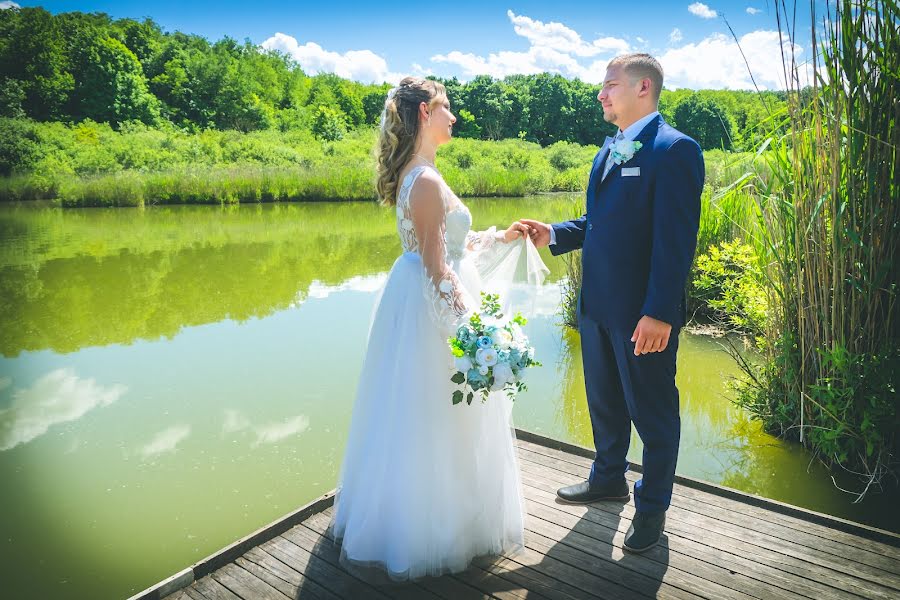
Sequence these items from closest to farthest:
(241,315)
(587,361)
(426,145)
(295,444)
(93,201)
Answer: (426,145) < (587,361) < (295,444) < (241,315) < (93,201)

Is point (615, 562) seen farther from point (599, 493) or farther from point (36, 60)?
point (36, 60)

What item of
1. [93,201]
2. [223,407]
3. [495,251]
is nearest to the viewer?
[495,251]

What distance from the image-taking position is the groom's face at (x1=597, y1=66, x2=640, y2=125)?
2318 mm

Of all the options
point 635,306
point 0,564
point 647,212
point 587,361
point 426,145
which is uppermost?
point 426,145

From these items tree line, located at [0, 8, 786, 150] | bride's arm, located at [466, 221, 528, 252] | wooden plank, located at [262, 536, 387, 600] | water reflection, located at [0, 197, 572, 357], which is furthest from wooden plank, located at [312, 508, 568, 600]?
tree line, located at [0, 8, 786, 150]

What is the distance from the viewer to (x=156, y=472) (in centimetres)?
387

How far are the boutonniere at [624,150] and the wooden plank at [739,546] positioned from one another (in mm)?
1494

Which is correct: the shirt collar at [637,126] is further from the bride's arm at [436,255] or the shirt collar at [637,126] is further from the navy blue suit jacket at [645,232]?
the bride's arm at [436,255]

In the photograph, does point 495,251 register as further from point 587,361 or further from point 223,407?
point 223,407

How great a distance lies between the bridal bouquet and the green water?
1.89 m

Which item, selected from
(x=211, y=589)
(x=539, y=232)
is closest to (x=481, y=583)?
(x=211, y=589)

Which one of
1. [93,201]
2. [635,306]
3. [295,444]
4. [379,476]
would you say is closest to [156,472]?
[295,444]

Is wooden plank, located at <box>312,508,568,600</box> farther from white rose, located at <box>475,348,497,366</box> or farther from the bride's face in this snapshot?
the bride's face

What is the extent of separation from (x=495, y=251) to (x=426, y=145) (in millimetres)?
675
